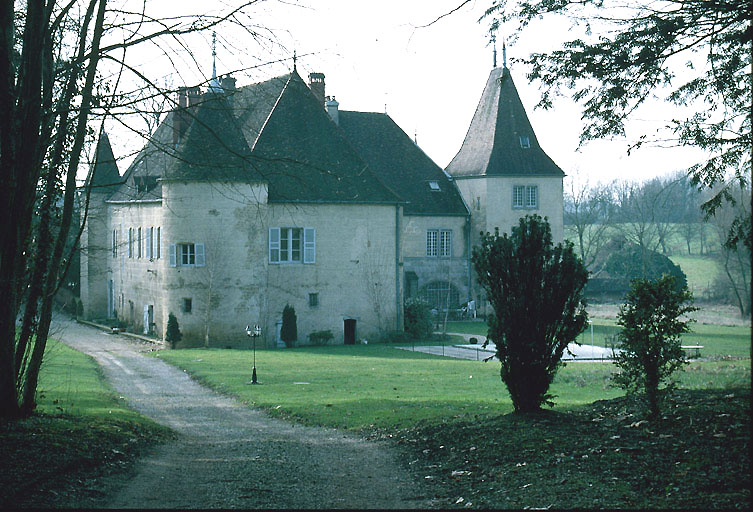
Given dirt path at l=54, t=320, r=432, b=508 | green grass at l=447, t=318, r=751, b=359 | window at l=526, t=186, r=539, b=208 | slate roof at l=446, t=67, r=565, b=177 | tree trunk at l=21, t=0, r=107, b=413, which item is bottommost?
green grass at l=447, t=318, r=751, b=359

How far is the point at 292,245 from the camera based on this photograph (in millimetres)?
39594

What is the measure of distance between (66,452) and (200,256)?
95.5 feet

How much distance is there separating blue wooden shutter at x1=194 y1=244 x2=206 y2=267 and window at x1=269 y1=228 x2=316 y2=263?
3168 mm

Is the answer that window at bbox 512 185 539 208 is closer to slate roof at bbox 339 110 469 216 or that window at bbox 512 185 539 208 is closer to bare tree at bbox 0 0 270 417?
slate roof at bbox 339 110 469 216

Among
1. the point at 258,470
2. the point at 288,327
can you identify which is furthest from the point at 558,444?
the point at 288,327

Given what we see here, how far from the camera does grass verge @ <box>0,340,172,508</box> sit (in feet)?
25.1

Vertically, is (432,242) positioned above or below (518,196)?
below

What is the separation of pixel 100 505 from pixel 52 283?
5908 millimetres

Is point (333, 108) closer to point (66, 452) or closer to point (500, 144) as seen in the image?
point (500, 144)

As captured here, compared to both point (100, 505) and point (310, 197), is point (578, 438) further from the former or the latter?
point (310, 197)

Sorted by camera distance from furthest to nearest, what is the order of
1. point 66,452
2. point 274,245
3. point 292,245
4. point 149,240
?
point 149,240 < point 292,245 < point 274,245 < point 66,452

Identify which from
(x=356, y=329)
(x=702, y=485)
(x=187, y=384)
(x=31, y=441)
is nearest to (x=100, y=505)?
(x=31, y=441)

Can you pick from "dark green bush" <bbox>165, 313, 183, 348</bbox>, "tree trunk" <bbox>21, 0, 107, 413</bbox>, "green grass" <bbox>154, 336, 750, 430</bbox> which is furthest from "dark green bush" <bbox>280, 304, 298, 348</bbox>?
"tree trunk" <bbox>21, 0, 107, 413</bbox>

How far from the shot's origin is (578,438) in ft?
32.6
